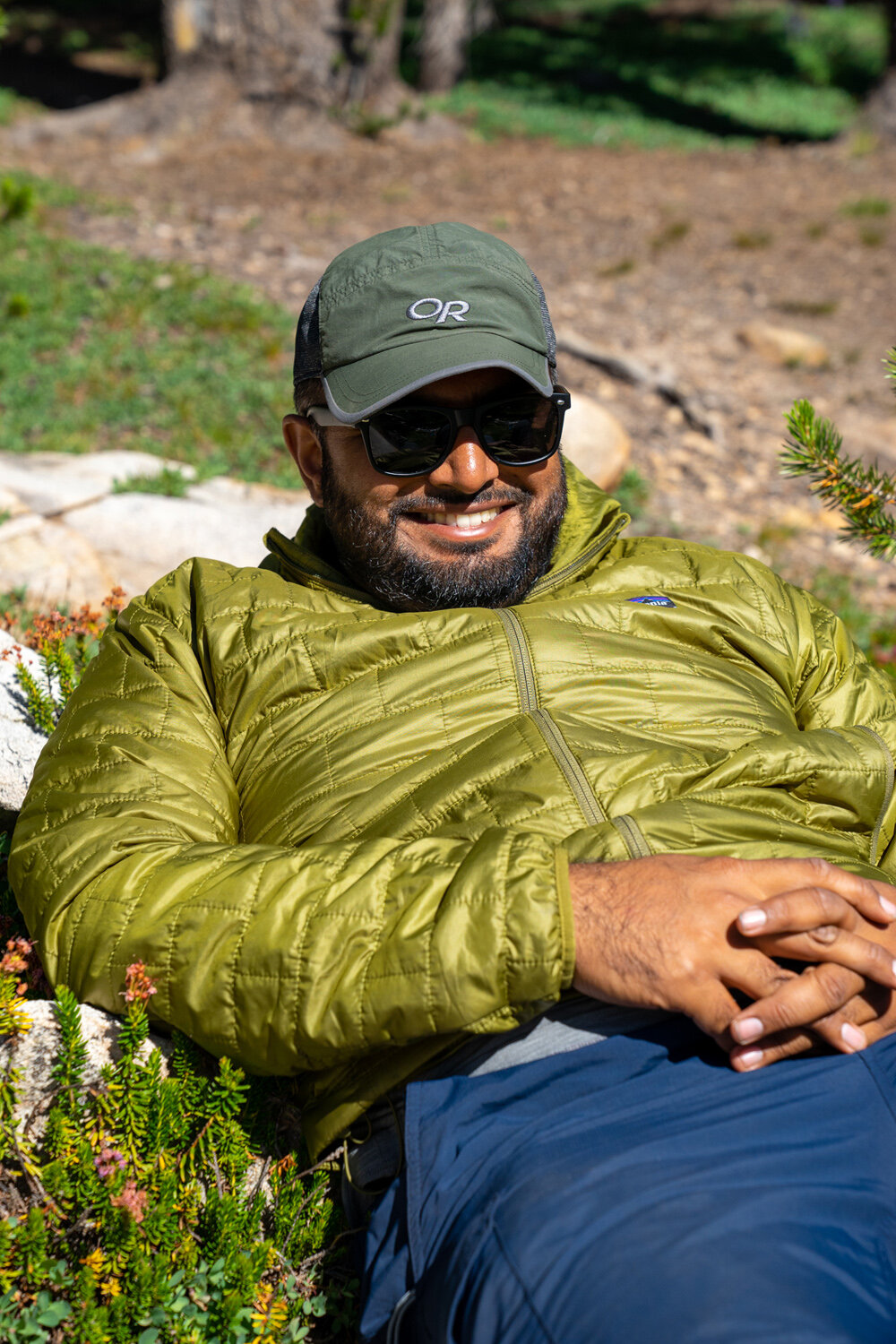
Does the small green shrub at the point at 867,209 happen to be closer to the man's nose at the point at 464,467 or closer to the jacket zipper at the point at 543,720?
the man's nose at the point at 464,467

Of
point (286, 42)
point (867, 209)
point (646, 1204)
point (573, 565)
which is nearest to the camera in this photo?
point (646, 1204)

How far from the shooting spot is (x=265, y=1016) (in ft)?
6.72

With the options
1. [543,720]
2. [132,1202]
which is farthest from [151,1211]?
[543,720]

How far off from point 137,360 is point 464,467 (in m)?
5.14

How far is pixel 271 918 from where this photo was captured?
208cm

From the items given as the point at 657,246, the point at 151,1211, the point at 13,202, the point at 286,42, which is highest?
the point at 286,42

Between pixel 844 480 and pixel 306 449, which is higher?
pixel 844 480

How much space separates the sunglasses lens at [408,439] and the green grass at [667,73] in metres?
13.2

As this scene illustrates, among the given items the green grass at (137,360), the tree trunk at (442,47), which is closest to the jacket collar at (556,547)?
the green grass at (137,360)

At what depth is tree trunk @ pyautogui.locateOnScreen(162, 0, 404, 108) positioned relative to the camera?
38.9 feet

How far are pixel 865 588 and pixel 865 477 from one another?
3.51 metres

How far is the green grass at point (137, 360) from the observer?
251 inches

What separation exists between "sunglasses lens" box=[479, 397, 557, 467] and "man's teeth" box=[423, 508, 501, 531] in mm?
150

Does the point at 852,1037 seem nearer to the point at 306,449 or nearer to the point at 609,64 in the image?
the point at 306,449
